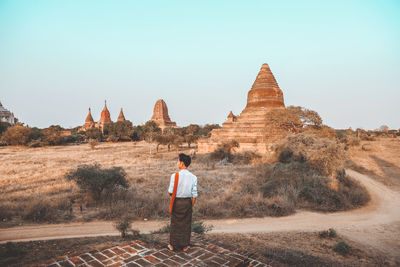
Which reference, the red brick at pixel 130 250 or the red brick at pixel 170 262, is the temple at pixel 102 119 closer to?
the red brick at pixel 130 250

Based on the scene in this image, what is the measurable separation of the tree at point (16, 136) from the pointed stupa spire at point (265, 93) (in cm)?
3325

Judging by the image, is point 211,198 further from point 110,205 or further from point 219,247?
point 219,247

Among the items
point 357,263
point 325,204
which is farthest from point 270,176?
point 357,263

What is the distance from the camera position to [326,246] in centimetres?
493

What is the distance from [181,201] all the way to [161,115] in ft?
173

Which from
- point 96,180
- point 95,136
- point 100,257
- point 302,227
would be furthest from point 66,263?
point 95,136

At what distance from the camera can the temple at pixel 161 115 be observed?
54.2m

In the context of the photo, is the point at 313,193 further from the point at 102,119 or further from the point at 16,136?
the point at 102,119

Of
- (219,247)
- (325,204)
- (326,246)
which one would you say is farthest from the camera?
(325,204)

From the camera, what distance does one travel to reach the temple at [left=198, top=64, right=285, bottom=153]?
20.1 m

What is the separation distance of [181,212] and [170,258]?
65 cm

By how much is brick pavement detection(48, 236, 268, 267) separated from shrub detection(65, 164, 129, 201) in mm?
4565

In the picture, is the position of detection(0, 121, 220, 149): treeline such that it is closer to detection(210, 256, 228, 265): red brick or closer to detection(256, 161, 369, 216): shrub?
detection(256, 161, 369, 216): shrub

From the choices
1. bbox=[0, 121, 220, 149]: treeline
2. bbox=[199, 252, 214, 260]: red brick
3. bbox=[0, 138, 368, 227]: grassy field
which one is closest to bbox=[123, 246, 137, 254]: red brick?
bbox=[199, 252, 214, 260]: red brick
